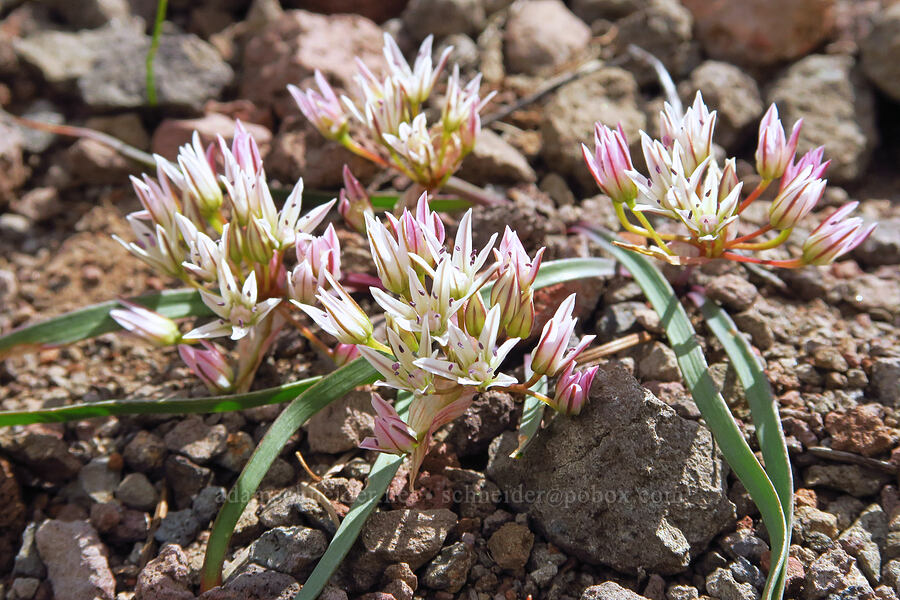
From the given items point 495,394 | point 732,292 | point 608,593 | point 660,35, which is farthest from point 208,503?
point 660,35

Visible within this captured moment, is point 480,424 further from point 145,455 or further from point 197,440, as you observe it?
point 145,455

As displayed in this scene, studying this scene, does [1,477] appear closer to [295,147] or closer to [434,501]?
[434,501]

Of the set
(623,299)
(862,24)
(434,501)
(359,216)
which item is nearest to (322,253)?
(359,216)

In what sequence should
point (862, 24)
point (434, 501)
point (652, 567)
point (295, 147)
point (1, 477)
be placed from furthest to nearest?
point (862, 24) < point (295, 147) < point (1, 477) < point (434, 501) < point (652, 567)

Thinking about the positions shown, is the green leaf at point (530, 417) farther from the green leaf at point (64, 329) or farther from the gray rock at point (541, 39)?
the gray rock at point (541, 39)

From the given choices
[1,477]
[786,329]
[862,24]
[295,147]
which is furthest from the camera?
[862,24]

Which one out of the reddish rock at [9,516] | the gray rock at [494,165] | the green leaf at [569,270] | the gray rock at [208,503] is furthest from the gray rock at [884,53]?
the reddish rock at [9,516]
